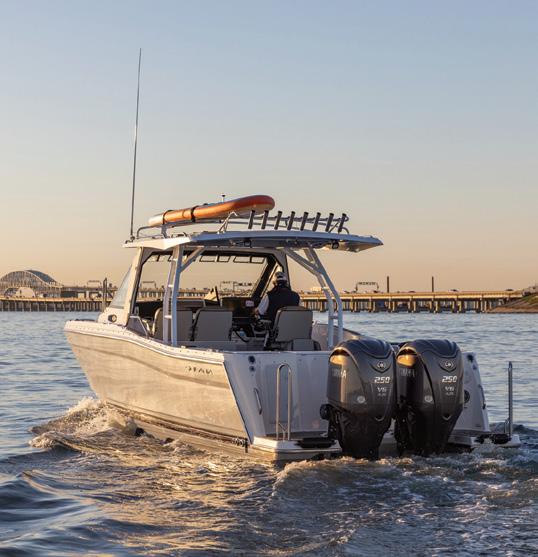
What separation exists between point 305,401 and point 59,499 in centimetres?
236

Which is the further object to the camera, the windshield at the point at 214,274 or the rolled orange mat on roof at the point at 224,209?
the windshield at the point at 214,274

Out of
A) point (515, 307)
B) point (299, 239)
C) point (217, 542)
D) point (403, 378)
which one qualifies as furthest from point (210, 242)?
point (515, 307)

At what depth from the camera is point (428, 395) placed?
8.14 metres

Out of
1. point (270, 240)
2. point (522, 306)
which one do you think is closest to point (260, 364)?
point (270, 240)

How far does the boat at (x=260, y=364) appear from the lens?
8.09 meters

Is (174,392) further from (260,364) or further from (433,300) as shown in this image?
(433,300)

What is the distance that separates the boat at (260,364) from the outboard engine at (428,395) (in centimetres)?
1

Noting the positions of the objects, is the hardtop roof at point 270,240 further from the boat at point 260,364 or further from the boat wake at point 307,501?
the boat wake at point 307,501

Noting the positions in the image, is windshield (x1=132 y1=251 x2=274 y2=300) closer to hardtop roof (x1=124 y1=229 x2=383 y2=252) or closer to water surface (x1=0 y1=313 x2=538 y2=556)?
hardtop roof (x1=124 y1=229 x2=383 y2=252)

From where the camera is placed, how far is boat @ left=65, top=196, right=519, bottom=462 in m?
8.09

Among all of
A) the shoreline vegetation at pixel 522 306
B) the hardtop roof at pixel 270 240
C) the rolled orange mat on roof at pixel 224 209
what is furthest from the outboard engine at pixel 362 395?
the shoreline vegetation at pixel 522 306

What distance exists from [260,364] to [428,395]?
152cm

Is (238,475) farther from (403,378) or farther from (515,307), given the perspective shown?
(515,307)

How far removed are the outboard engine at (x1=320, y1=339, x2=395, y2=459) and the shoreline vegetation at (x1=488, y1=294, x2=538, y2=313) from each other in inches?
5376
